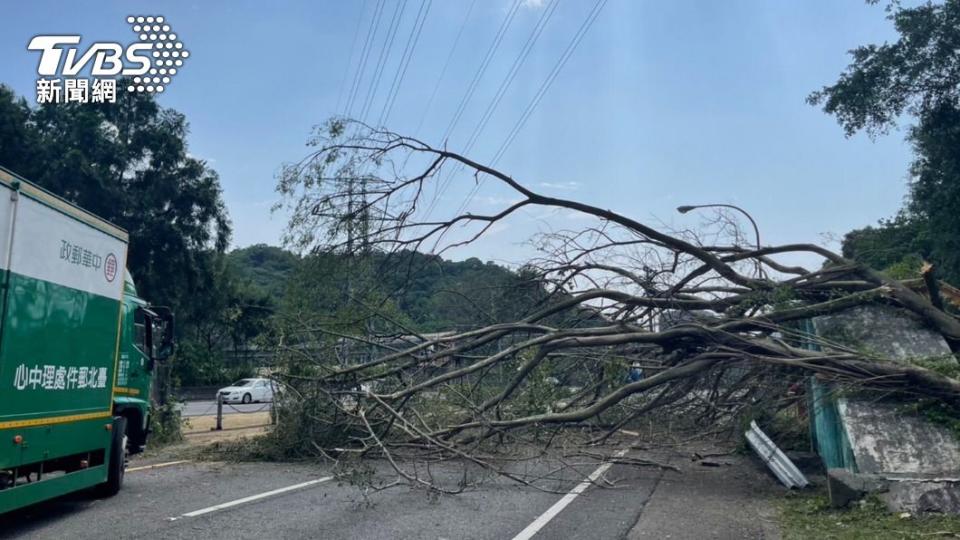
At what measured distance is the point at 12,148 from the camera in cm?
2573

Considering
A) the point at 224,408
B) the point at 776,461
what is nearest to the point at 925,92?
the point at 776,461

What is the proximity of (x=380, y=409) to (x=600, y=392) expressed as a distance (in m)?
3.04

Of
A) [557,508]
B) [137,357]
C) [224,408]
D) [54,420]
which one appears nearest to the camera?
[54,420]

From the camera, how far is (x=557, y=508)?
9109mm

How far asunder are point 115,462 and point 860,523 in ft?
27.0

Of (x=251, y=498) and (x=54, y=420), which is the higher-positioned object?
(x=54, y=420)

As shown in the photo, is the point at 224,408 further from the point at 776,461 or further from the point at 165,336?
the point at 776,461

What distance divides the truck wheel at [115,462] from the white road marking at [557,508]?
5151mm

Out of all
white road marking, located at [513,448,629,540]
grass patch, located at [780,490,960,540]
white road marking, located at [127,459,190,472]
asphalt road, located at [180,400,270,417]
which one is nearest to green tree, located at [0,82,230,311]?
asphalt road, located at [180,400,270,417]

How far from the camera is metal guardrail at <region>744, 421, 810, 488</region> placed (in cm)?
1009

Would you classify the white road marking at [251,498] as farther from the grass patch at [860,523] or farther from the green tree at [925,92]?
the green tree at [925,92]

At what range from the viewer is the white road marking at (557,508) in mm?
7765

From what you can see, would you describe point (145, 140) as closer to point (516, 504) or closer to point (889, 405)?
point (516, 504)

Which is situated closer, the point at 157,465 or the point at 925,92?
the point at 157,465
